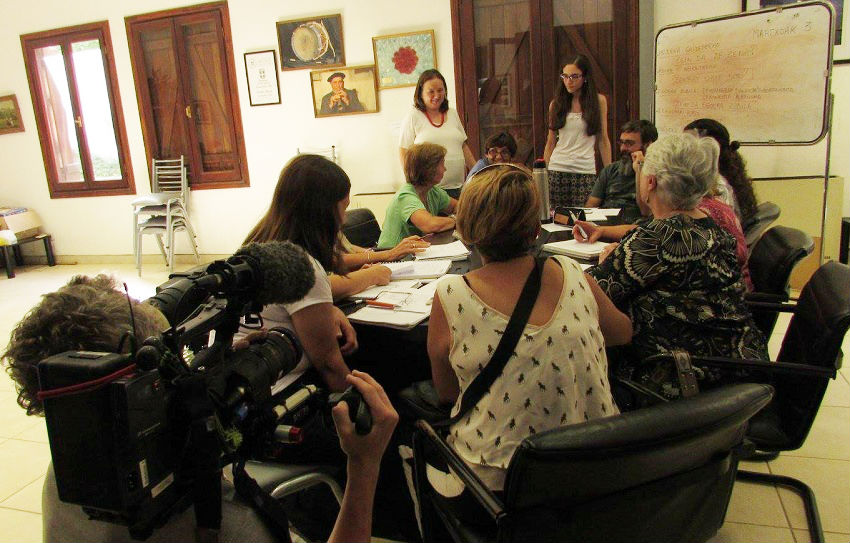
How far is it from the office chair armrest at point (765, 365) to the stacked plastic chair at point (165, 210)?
5255 millimetres

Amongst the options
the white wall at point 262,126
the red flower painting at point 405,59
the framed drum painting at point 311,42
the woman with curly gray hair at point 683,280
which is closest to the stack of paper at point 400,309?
the woman with curly gray hair at point 683,280

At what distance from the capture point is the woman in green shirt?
297cm

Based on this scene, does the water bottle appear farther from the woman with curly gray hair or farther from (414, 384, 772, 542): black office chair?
(414, 384, 772, 542): black office chair

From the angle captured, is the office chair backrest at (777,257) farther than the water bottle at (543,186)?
No

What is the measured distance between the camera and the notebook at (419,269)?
2.20 metres

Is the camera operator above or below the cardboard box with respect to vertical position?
above

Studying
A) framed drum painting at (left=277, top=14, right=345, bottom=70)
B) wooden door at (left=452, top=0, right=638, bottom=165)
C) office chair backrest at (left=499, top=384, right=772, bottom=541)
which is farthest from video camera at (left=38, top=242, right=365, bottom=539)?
framed drum painting at (left=277, top=14, right=345, bottom=70)

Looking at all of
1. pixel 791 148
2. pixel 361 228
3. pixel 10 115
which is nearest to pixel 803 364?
pixel 361 228

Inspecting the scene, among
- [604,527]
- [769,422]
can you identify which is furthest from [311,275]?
[769,422]

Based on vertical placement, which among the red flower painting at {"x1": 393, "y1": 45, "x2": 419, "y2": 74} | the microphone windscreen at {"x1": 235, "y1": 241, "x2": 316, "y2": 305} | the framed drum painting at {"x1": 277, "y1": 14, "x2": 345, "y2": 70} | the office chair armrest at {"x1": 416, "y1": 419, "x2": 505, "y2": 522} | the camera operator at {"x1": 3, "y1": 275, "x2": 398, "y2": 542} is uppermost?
the framed drum painting at {"x1": 277, "y1": 14, "x2": 345, "y2": 70}

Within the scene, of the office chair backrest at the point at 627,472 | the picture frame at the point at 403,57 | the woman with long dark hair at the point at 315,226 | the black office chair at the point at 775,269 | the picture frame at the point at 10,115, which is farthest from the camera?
the picture frame at the point at 10,115

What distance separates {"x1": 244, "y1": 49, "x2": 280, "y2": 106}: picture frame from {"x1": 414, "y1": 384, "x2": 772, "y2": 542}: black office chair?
5.35m

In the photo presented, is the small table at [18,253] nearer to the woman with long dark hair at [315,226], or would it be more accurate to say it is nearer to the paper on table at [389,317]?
the woman with long dark hair at [315,226]

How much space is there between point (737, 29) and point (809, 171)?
130 cm
